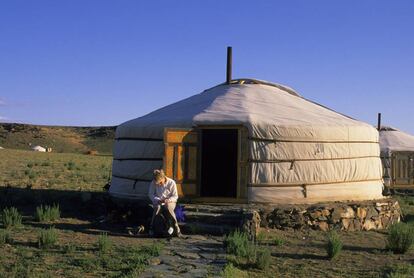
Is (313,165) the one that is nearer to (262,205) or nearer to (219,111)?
(262,205)

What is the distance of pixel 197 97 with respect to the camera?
40.4ft

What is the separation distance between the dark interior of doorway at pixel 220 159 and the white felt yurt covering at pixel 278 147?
116 cm

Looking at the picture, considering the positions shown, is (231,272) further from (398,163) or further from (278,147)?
(398,163)

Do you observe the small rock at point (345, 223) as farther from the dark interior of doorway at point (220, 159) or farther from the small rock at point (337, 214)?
the dark interior of doorway at point (220, 159)

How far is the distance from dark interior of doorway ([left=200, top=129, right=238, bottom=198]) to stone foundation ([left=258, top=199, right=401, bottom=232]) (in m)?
3.12

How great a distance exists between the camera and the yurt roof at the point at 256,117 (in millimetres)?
10086

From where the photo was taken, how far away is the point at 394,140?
19906mm

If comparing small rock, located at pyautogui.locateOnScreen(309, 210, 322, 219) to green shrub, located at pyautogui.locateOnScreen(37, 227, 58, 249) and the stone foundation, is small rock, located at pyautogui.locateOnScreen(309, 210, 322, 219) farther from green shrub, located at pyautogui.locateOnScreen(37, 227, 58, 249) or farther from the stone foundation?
green shrub, located at pyautogui.locateOnScreen(37, 227, 58, 249)

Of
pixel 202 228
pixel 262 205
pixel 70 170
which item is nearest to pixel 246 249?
pixel 202 228

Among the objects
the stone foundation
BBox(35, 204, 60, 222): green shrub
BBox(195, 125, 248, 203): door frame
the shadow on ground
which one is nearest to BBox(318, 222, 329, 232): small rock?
the stone foundation

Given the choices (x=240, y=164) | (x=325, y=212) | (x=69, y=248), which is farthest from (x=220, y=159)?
(x=69, y=248)

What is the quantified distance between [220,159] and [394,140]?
9140 mm

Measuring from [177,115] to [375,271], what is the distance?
203 inches

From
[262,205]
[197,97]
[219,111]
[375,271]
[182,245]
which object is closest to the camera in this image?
[375,271]
